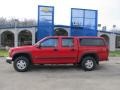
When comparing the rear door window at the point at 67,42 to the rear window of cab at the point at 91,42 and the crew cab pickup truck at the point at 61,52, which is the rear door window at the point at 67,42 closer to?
the crew cab pickup truck at the point at 61,52

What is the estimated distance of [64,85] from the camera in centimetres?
1085

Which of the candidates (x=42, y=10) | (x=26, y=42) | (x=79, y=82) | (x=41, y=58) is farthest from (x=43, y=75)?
(x=26, y=42)

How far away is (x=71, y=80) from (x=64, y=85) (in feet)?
→ 3.66

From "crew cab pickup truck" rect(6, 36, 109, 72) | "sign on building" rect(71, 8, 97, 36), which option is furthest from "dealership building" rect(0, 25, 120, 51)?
"crew cab pickup truck" rect(6, 36, 109, 72)

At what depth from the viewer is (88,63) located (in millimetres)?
14914

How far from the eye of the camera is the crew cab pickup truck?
567 inches

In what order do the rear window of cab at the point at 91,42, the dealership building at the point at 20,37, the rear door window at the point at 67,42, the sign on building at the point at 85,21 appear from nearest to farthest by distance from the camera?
the rear door window at the point at 67,42 < the rear window of cab at the point at 91,42 < the sign on building at the point at 85,21 < the dealership building at the point at 20,37

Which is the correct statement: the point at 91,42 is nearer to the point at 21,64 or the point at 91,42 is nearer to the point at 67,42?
the point at 67,42

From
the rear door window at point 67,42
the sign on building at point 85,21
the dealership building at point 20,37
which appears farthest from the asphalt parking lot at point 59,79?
the dealership building at point 20,37

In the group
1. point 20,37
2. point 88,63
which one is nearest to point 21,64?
point 88,63

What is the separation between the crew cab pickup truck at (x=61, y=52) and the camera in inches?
567

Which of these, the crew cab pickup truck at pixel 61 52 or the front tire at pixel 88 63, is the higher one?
the crew cab pickup truck at pixel 61 52

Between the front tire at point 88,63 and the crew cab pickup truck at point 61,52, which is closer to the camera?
the crew cab pickup truck at point 61,52

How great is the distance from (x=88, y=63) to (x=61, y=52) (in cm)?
154
